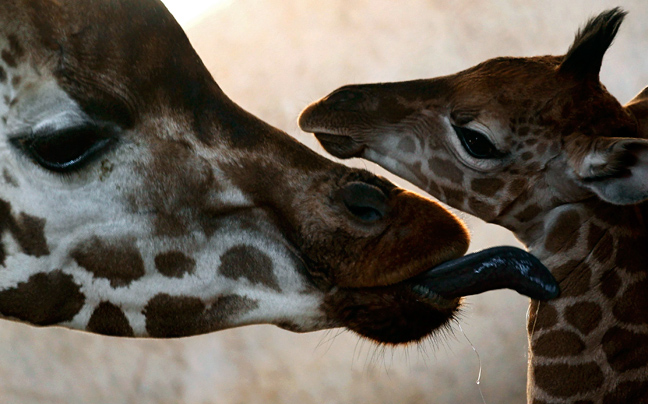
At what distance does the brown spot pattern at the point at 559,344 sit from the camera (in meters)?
1.13

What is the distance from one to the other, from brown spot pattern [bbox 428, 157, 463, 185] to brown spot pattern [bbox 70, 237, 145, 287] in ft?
2.43

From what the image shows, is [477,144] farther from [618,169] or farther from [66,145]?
[66,145]

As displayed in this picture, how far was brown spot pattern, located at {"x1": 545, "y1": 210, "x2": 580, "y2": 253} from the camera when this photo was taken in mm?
1207

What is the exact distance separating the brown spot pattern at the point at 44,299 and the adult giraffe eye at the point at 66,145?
0.14m

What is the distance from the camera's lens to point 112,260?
788mm

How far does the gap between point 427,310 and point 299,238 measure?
0.19 metres

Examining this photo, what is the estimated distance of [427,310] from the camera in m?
0.80

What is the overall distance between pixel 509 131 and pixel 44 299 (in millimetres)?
907

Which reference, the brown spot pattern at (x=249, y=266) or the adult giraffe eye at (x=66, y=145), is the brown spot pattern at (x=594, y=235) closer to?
the brown spot pattern at (x=249, y=266)

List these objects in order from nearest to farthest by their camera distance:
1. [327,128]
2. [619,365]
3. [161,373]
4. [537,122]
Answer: [619,365], [537,122], [327,128], [161,373]

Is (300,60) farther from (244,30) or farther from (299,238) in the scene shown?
(299,238)

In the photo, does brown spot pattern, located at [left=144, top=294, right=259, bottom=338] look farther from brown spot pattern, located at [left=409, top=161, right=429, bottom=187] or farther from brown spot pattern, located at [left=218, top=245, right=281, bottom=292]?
brown spot pattern, located at [left=409, top=161, right=429, bottom=187]

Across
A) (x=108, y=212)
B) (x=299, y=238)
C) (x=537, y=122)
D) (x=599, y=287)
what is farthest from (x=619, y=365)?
(x=108, y=212)

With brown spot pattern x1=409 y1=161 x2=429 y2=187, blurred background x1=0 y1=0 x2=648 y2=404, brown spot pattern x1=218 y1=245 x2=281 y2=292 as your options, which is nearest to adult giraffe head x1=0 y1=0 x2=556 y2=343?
brown spot pattern x1=218 y1=245 x2=281 y2=292
